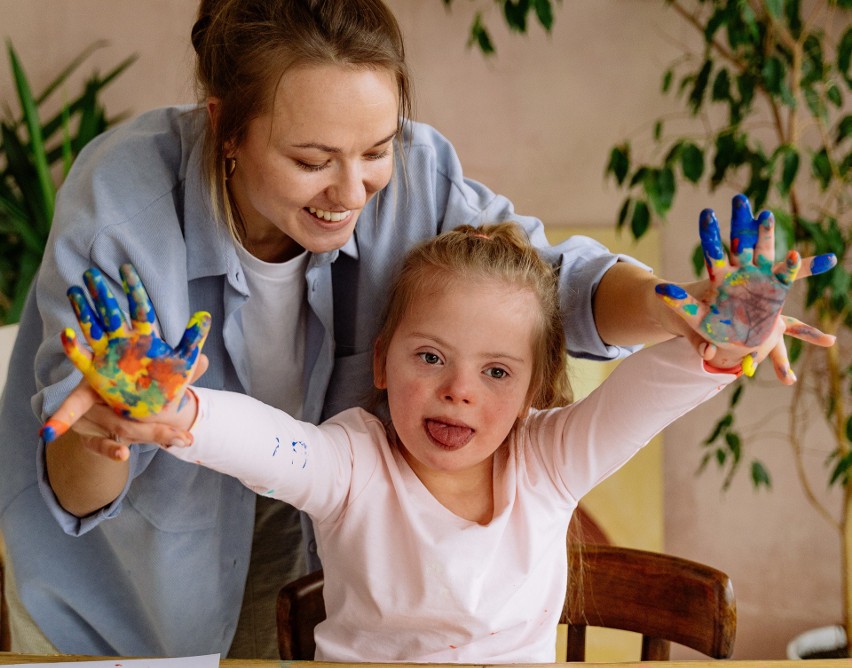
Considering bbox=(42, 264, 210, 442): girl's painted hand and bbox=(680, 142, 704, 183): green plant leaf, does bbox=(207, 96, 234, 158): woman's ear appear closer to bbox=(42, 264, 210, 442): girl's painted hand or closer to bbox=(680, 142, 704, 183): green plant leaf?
bbox=(42, 264, 210, 442): girl's painted hand

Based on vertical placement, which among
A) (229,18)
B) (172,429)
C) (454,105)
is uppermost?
(454,105)

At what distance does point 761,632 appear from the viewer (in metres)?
2.52

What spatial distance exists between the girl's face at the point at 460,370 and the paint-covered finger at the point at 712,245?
303mm

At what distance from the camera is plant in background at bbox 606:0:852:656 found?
185cm

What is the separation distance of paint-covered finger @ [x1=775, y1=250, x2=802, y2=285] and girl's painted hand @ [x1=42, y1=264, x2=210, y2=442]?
533 mm

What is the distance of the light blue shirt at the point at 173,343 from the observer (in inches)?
46.1

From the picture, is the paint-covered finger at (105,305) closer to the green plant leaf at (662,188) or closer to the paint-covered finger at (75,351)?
the paint-covered finger at (75,351)

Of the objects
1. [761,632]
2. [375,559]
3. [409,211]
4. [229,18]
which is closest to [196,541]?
[375,559]

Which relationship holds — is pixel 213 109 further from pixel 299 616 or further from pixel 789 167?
pixel 789 167

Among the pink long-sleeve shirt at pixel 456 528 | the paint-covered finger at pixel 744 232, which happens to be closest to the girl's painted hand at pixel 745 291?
the paint-covered finger at pixel 744 232

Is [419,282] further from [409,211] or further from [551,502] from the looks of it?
[551,502]

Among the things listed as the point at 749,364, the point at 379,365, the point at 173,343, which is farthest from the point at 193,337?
the point at 749,364

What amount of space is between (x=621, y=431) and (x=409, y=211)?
427 mm

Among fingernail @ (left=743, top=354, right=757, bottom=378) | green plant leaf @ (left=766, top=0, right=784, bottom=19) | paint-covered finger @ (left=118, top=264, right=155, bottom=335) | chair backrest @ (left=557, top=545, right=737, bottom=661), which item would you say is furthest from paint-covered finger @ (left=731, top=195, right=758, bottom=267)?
green plant leaf @ (left=766, top=0, right=784, bottom=19)
